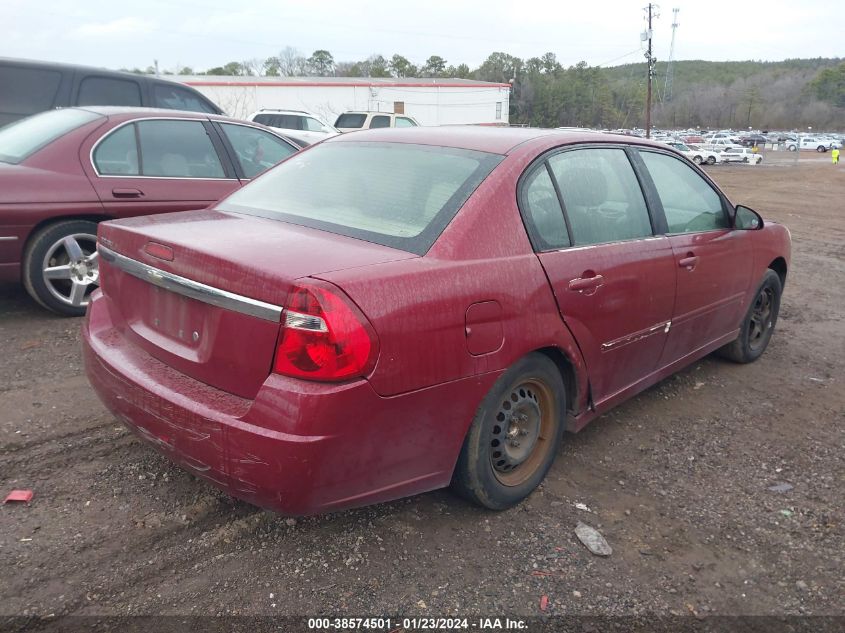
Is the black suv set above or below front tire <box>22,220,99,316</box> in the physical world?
above

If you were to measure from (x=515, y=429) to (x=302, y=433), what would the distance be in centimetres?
112

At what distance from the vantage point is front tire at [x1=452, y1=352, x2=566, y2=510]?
105 inches

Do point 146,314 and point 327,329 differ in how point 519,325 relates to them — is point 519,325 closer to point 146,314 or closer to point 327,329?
point 327,329

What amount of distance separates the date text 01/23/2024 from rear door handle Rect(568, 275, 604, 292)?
139 centimetres

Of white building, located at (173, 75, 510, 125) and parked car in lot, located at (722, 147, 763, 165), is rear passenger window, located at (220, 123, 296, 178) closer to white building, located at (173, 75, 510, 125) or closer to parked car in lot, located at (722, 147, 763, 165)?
white building, located at (173, 75, 510, 125)

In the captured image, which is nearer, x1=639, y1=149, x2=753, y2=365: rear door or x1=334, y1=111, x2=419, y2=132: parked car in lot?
x1=639, y1=149, x2=753, y2=365: rear door

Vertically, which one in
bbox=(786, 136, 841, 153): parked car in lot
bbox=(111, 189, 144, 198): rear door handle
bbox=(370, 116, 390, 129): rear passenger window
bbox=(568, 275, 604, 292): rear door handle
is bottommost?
bbox=(568, 275, 604, 292): rear door handle

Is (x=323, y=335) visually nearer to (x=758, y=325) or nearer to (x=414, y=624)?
(x=414, y=624)

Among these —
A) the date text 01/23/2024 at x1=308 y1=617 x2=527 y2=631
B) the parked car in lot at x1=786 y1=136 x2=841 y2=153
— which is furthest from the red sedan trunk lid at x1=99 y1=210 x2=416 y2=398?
the parked car in lot at x1=786 y1=136 x2=841 y2=153

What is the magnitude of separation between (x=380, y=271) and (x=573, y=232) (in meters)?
1.19

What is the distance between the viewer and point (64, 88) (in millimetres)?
7469

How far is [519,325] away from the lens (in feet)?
8.75

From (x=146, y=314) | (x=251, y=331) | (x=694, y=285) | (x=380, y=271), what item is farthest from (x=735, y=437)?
(x=146, y=314)

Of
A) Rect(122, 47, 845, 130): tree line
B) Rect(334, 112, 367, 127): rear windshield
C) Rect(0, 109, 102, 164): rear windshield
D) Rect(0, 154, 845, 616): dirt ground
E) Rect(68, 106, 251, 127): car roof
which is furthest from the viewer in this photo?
Rect(122, 47, 845, 130): tree line
